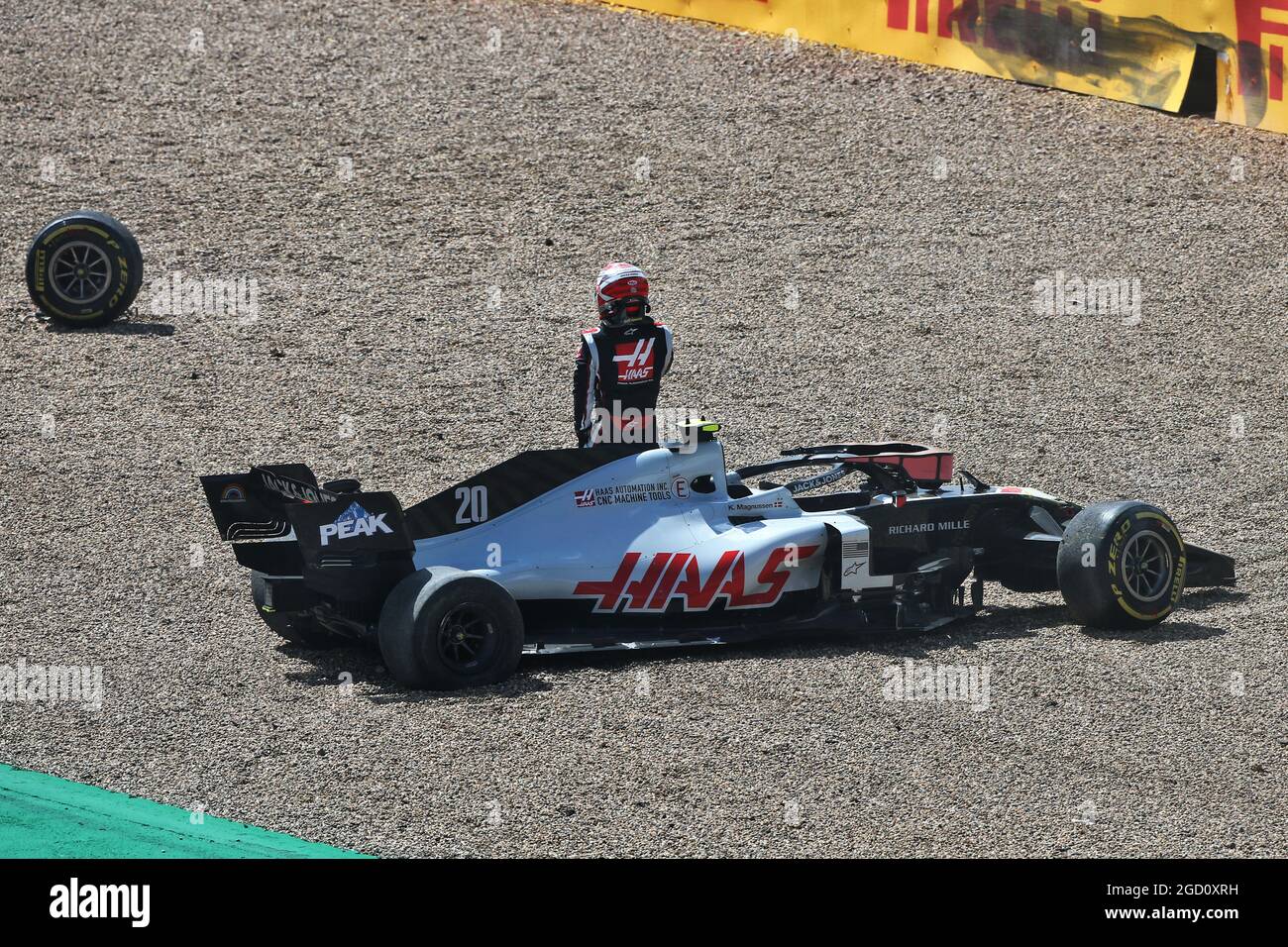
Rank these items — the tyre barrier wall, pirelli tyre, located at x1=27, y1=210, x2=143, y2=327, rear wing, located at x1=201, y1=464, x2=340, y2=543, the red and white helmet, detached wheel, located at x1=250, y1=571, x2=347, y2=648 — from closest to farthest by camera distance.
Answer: rear wing, located at x1=201, y1=464, x2=340, y2=543
detached wheel, located at x1=250, y1=571, x2=347, y2=648
the red and white helmet
pirelli tyre, located at x1=27, y1=210, x2=143, y2=327
the tyre barrier wall

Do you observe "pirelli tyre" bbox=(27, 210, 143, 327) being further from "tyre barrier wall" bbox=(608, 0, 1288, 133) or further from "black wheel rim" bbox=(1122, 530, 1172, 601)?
"black wheel rim" bbox=(1122, 530, 1172, 601)

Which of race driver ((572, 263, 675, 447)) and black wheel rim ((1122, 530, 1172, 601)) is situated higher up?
race driver ((572, 263, 675, 447))

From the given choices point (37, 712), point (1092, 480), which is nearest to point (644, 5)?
point (1092, 480)

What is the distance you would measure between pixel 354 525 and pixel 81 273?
7597 mm

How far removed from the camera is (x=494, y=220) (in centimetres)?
1747

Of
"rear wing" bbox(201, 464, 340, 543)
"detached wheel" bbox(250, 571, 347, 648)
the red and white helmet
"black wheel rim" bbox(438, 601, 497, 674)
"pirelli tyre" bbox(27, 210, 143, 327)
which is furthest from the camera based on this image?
"pirelli tyre" bbox(27, 210, 143, 327)

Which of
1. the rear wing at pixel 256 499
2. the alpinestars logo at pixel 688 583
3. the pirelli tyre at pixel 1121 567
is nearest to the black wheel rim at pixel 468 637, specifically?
the alpinestars logo at pixel 688 583

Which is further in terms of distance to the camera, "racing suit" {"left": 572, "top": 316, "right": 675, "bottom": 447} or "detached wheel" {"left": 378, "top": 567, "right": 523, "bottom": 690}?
"racing suit" {"left": 572, "top": 316, "right": 675, "bottom": 447}

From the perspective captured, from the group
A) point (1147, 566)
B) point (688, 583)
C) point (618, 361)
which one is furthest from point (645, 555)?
point (1147, 566)

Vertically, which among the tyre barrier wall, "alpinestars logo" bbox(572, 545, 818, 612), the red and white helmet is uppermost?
the tyre barrier wall

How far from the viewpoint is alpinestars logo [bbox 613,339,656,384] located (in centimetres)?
1004

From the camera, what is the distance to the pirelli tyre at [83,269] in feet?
48.9

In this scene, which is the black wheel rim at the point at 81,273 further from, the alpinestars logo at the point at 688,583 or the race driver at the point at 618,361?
the alpinestars logo at the point at 688,583

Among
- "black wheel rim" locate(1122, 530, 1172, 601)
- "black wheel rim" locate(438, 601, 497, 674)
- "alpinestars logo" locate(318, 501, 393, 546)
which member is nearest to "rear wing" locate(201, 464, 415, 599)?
"alpinestars logo" locate(318, 501, 393, 546)
